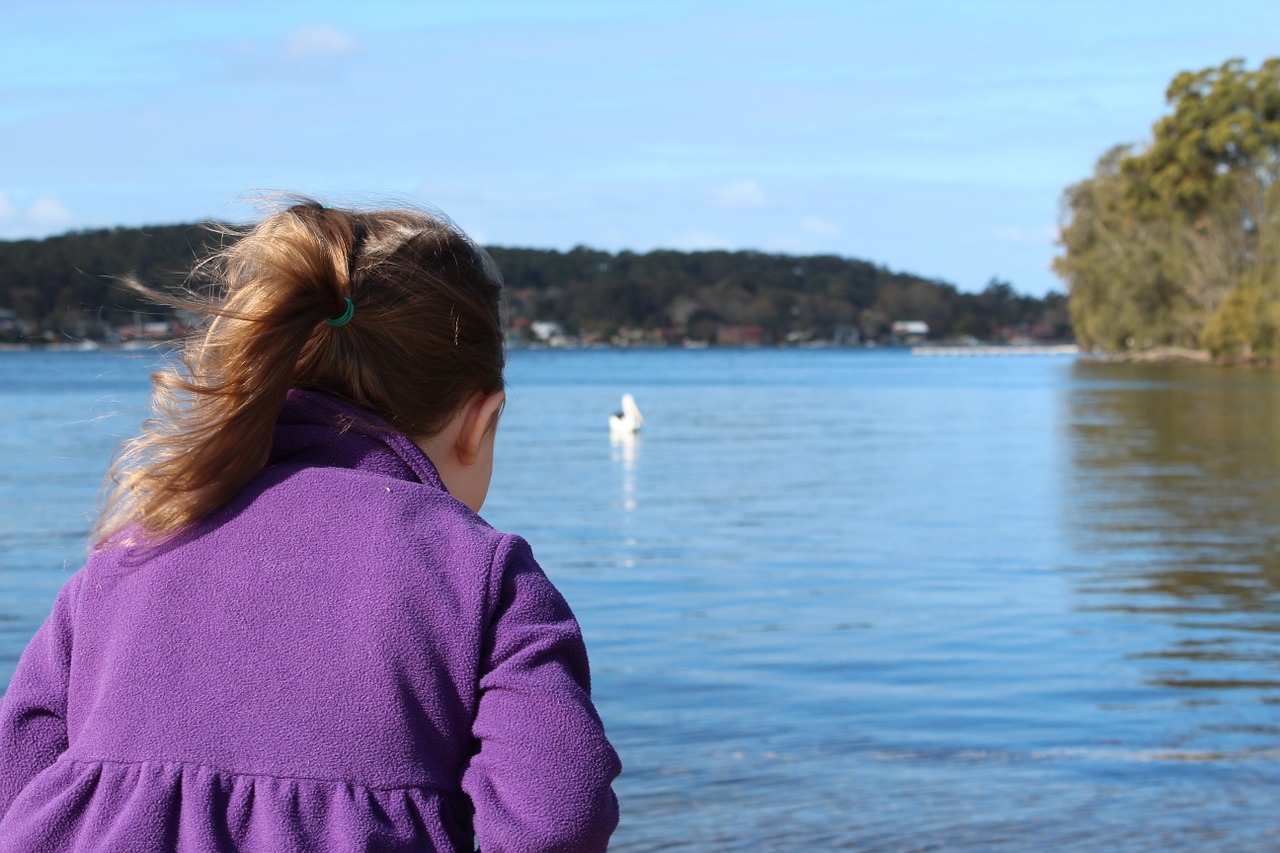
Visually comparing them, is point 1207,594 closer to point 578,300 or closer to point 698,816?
point 698,816

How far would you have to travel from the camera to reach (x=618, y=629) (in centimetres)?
834

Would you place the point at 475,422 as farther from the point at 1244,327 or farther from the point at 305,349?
the point at 1244,327

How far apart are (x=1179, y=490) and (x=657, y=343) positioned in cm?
18021

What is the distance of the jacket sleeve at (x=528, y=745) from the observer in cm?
136

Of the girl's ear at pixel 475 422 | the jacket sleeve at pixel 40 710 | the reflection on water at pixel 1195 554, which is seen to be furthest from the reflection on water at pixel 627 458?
the jacket sleeve at pixel 40 710

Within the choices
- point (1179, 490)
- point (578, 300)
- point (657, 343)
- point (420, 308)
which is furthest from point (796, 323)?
point (420, 308)

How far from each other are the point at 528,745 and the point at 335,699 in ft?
0.63

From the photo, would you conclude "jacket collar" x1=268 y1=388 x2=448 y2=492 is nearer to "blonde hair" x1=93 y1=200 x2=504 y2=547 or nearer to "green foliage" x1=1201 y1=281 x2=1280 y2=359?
"blonde hair" x1=93 y1=200 x2=504 y2=547

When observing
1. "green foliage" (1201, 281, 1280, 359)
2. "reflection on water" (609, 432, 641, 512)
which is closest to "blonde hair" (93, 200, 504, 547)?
"reflection on water" (609, 432, 641, 512)

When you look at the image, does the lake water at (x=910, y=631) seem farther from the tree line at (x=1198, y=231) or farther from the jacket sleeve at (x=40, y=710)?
the tree line at (x=1198, y=231)

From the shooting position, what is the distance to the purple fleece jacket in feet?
4.41

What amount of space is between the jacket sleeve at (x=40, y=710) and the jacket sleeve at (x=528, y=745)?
0.47 meters

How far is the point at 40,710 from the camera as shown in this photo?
153cm

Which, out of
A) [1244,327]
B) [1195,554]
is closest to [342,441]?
[1195,554]
